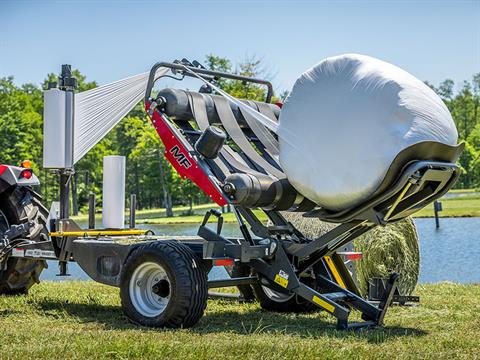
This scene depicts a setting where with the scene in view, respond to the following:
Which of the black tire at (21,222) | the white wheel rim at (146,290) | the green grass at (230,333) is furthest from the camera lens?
the black tire at (21,222)

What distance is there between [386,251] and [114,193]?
11.4 feet

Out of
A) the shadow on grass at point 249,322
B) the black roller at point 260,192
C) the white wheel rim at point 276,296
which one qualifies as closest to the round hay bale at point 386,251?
the white wheel rim at point 276,296

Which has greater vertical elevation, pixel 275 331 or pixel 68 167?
pixel 68 167

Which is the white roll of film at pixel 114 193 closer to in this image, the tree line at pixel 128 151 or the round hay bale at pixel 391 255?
the round hay bale at pixel 391 255

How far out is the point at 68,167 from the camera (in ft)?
28.2

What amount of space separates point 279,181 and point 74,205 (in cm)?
4904

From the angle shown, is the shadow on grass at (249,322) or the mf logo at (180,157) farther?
the mf logo at (180,157)

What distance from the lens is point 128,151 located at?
66.9 meters

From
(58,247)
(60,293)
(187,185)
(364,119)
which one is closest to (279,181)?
(364,119)

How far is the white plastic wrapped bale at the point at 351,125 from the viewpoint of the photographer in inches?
246

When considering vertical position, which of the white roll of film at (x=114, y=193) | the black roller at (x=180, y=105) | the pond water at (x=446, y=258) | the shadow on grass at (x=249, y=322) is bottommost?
the pond water at (x=446, y=258)

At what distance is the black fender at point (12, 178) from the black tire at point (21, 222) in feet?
0.38

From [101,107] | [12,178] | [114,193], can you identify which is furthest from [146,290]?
[101,107]

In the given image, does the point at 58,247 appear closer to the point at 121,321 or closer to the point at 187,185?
the point at 121,321
